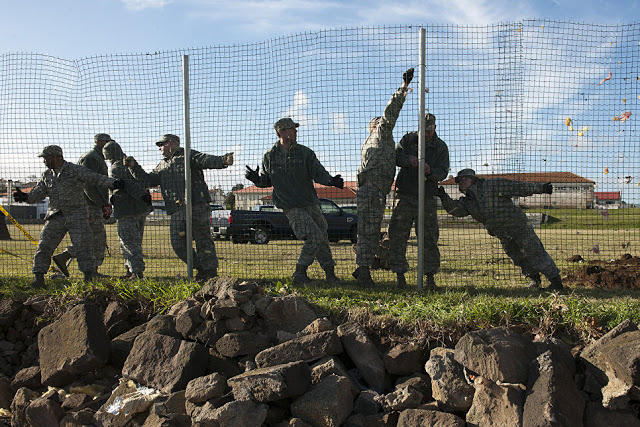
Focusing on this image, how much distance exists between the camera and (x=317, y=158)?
5.80m

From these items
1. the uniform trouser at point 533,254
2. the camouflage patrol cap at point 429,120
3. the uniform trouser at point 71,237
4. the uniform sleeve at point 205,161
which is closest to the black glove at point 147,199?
the uniform sleeve at point 205,161

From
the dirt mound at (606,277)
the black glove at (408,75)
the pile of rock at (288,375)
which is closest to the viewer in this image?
the pile of rock at (288,375)

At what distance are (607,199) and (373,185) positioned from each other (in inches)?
99.8

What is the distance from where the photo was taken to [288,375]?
3447mm

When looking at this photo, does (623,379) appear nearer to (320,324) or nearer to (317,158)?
(320,324)

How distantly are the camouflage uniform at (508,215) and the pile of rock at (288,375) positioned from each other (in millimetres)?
2049

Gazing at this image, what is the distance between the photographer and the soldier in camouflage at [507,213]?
17.7ft

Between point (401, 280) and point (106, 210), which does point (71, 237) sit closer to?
point (106, 210)

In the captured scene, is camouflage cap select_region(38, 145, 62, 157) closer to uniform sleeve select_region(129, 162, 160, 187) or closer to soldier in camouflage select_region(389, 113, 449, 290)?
uniform sleeve select_region(129, 162, 160, 187)

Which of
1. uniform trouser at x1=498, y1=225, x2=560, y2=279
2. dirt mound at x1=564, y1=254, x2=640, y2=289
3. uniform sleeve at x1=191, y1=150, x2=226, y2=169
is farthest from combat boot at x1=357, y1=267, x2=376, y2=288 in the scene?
dirt mound at x1=564, y1=254, x2=640, y2=289

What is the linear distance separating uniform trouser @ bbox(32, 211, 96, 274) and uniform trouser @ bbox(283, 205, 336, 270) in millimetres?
2494

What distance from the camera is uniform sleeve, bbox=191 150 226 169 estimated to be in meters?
5.77

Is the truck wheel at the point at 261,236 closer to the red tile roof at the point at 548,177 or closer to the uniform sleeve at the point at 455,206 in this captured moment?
the uniform sleeve at the point at 455,206

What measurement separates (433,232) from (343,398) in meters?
2.78
